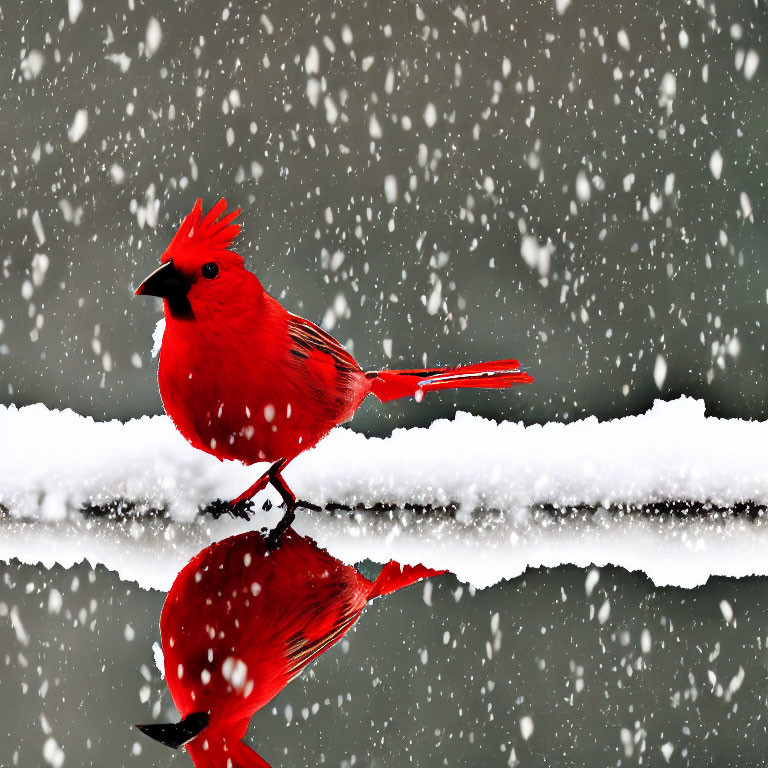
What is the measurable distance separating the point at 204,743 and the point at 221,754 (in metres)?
0.01

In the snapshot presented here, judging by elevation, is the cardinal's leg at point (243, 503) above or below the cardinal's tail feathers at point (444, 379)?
below

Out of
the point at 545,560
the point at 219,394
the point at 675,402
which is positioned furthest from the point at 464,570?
the point at 675,402

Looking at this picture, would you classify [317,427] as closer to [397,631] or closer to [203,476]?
[203,476]

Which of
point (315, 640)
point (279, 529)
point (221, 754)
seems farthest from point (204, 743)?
point (279, 529)

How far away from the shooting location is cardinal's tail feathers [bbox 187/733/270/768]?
1.58 feet

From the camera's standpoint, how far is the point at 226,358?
89cm

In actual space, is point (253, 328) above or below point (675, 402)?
above

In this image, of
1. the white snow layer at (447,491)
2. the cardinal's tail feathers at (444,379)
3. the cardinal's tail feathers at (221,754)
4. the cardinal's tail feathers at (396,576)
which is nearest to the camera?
the cardinal's tail feathers at (221,754)

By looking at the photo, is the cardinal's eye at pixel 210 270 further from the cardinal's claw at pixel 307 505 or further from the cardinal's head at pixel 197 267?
the cardinal's claw at pixel 307 505

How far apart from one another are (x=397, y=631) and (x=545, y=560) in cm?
24

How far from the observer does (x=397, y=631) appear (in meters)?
0.62

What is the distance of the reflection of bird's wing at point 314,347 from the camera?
947 mm

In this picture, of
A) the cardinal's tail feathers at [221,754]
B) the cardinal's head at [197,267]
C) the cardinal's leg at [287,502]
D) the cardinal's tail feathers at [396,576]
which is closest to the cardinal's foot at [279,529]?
the cardinal's leg at [287,502]

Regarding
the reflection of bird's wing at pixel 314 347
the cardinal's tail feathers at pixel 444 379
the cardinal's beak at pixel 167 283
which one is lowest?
Result: the cardinal's tail feathers at pixel 444 379
